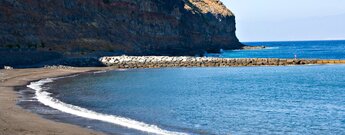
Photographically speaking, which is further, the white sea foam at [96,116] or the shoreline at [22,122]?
the white sea foam at [96,116]

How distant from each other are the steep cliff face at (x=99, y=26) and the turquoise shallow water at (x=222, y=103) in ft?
133

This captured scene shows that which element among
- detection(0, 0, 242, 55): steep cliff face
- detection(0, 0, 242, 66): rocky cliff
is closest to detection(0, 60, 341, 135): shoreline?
detection(0, 0, 242, 66): rocky cliff

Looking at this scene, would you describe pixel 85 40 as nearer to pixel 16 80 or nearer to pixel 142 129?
pixel 16 80

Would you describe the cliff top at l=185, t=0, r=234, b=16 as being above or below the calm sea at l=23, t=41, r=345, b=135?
above

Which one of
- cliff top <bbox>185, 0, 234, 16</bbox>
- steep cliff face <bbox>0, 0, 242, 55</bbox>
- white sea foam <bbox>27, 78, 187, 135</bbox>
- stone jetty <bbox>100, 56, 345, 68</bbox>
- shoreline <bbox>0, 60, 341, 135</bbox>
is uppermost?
cliff top <bbox>185, 0, 234, 16</bbox>

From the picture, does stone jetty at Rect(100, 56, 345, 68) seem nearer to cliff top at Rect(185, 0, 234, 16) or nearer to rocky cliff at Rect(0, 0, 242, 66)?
rocky cliff at Rect(0, 0, 242, 66)

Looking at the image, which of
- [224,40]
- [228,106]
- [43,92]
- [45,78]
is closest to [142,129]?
[228,106]

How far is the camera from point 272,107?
3316 centimetres

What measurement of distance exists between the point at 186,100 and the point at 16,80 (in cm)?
2253

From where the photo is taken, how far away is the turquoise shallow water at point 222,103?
84.4ft

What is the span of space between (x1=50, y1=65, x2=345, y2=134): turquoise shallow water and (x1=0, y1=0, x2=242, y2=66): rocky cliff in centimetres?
3928

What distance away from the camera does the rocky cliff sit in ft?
294

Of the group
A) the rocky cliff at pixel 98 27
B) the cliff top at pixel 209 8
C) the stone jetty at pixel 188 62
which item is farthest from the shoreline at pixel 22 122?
the cliff top at pixel 209 8

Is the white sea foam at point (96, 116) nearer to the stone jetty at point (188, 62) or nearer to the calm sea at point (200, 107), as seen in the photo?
the calm sea at point (200, 107)
